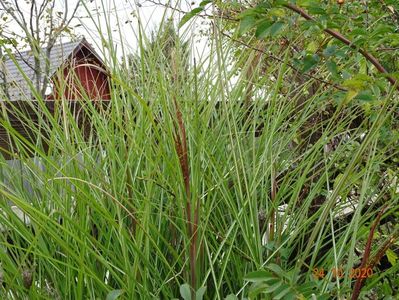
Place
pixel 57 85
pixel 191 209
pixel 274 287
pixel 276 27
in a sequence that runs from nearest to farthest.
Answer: pixel 274 287
pixel 191 209
pixel 276 27
pixel 57 85

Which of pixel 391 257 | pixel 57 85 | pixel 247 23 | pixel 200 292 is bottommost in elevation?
pixel 391 257

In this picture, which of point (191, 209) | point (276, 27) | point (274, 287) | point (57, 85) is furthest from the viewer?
point (57, 85)

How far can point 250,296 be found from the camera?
30.8 inches

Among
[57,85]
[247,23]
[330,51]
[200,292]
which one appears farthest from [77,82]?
[200,292]

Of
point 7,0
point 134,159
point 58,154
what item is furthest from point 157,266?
point 7,0

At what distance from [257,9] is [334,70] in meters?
0.23

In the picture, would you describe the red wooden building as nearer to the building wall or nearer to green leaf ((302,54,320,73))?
the building wall

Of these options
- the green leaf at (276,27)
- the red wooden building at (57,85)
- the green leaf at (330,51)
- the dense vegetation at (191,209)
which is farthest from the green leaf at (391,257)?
the red wooden building at (57,85)

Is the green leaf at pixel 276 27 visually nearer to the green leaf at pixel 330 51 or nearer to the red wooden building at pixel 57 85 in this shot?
the green leaf at pixel 330 51

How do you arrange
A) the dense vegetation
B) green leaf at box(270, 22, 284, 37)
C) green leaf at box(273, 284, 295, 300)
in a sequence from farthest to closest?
Answer: green leaf at box(270, 22, 284, 37), the dense vegetation, green leaf at box(273, 284, 295, 300)

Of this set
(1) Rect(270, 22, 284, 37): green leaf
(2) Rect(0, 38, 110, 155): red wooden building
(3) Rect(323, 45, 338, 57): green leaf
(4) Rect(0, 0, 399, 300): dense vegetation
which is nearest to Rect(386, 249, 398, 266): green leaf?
(4) Rect(0, 0, 399, 300): dense vegetation

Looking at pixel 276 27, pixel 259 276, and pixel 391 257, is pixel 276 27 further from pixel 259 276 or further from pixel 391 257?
pixel 391 257

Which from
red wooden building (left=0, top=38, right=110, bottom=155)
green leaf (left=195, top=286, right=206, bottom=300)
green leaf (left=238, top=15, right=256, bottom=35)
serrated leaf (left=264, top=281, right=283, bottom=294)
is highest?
green leaf (left=238, top=15, right=256, bottom=35)

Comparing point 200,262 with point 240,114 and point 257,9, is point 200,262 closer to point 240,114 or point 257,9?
point 257,9
